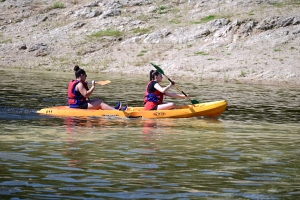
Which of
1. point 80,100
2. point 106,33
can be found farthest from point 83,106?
point 106,33

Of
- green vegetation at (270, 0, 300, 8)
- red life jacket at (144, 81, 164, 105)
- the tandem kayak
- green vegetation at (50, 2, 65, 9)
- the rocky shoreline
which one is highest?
green vegetation at (50, 2, 65, 9)

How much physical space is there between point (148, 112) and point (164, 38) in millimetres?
23933

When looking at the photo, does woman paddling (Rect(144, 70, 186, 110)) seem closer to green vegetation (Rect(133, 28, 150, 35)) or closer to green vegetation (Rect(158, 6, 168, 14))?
green vegetation (Rect(133, 28, 150, 35))

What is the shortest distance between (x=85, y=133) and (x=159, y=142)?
1.86 meters

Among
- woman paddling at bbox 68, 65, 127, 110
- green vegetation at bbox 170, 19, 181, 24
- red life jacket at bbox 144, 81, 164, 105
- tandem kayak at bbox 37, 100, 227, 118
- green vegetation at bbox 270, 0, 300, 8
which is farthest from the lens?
green vegetation at bbox 170, 19, 181, 24

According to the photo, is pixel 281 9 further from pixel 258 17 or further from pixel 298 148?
pixel 298 148

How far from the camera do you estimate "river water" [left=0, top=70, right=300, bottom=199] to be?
27.1ft

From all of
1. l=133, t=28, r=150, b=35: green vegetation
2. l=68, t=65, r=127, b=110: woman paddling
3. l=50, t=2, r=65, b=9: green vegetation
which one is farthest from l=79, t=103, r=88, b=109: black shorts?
l=50, t=2, r=65, b=9: green vegetation

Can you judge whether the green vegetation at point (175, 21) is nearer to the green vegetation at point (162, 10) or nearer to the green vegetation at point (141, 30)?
the green vegetation at point (141, 30)

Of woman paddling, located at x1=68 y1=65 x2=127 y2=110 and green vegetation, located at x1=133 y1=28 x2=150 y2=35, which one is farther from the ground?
green vegetation, located at x1=133 y1=28 x2=150 y2=35

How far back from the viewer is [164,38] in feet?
133

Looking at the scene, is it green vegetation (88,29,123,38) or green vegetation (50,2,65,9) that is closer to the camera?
green vegetation (88,29,123,38)

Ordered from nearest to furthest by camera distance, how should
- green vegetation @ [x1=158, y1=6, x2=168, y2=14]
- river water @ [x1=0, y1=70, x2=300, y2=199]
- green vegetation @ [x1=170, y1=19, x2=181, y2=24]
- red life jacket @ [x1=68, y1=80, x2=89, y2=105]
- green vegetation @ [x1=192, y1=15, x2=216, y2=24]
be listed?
1. river water @ [x1=0, y1=70, x2=300, y2=199]
2. red life jacket @ [x1=68, y1=80, x2=89, y2=105]
3. green vegetation @ [x1=192, y1=15, x2=216, y2=24]
4. green vegetation @ [x1=170, y1=19, x2=181, y2=24]
5. green vegetation @ [x1=158, y1=6, x2=168, y2=14]

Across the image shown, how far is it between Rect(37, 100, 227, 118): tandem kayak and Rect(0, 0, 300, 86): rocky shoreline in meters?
14.2
